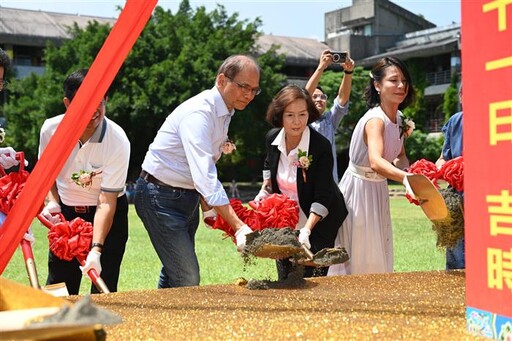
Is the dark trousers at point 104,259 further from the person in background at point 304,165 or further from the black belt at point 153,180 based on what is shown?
the person in background at point 304,165

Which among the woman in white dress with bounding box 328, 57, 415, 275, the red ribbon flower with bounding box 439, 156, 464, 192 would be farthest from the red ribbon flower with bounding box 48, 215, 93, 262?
the red ribbon flower with bounding box 439, 156, 464, 192

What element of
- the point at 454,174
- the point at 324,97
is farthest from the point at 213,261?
the point at 454,174

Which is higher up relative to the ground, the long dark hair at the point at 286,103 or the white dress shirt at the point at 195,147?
the long dark hair at the point at 286,103

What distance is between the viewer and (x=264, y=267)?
661 cm

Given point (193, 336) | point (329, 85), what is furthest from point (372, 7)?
point (193, 336)

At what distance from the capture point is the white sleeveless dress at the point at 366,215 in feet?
12.7

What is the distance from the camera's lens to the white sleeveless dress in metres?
3.88

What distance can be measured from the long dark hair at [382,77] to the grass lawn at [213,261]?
4.33ft

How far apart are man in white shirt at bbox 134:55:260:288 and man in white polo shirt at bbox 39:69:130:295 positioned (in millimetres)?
164

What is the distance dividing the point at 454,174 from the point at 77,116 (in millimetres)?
1705

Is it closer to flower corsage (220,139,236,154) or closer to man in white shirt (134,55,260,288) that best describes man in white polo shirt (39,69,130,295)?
man in white shirt (134,55,260,288)

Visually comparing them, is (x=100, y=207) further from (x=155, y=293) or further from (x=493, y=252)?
(x=493, y=252)

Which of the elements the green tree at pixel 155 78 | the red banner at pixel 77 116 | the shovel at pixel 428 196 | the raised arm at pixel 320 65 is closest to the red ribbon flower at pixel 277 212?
the shovel at pixel 428 196

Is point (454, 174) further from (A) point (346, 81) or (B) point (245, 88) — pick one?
(A) point (346, 81)
